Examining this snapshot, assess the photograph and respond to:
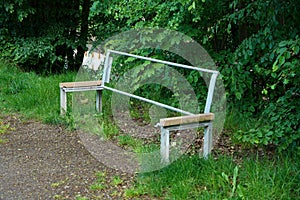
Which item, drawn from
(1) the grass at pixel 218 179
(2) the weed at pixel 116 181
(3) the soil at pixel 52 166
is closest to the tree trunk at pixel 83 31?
(3) the soil at pixel 52 166

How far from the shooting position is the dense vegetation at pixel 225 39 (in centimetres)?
421

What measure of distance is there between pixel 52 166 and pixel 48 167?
41mm

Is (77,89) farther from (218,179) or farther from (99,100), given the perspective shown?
(218,179)

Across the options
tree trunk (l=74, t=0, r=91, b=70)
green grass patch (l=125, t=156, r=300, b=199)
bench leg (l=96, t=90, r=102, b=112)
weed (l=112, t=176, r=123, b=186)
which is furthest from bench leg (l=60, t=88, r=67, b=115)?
tree trunk (l=74, t=0, r=91, b=70)

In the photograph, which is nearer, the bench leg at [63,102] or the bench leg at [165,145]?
the bench leg at [165,145]

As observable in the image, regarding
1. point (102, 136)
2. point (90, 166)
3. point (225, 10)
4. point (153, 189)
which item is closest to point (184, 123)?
point (153, 189)

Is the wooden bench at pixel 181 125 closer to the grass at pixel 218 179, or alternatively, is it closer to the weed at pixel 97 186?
the grass at pixel 218 179

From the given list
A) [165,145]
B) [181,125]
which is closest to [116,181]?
[165,145]

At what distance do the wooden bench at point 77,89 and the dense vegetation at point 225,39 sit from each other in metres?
0.93

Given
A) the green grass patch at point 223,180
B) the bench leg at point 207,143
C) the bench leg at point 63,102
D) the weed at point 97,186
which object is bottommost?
the weed at point 97,186

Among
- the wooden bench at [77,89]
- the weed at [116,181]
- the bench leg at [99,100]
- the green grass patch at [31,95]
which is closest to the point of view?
the weed at [116,181]

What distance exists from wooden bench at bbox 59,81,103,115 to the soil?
335 mm

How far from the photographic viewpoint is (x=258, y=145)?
15.5 ft

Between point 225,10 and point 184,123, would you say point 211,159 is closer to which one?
point 184,123
